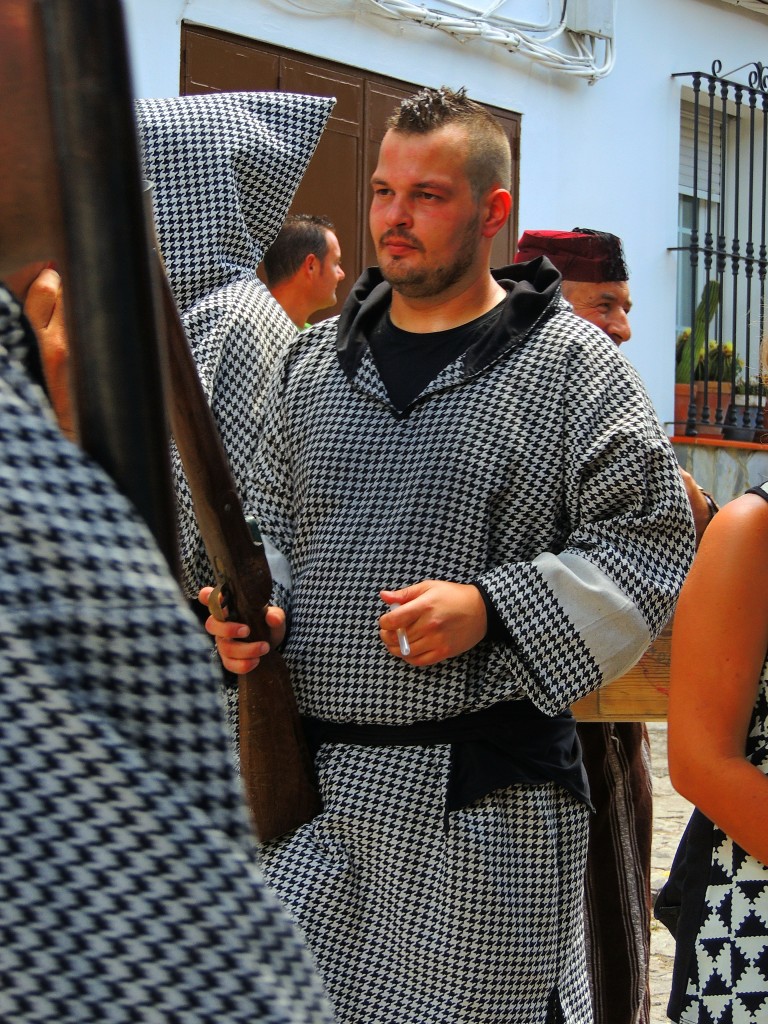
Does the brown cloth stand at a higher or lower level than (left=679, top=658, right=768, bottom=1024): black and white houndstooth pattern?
lower

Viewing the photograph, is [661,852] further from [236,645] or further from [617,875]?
[236,645]

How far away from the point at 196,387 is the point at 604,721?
63.5 inches

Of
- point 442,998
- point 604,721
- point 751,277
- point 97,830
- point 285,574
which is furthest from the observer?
point 751,277

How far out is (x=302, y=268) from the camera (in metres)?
5.05

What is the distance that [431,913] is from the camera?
88.8 inches

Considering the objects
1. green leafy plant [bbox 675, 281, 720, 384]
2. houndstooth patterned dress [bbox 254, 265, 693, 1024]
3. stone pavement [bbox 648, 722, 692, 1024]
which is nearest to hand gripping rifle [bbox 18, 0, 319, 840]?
houndstooth patterned dress [bbox 254, 265, 693, 1024]

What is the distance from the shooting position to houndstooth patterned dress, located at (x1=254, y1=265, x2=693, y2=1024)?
227 centimetres

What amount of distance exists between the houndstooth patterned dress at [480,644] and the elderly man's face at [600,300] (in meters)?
1.49

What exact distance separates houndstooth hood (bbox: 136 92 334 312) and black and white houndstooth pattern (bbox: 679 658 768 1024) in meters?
1.40

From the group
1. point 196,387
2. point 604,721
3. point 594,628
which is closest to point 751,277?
point 604,721

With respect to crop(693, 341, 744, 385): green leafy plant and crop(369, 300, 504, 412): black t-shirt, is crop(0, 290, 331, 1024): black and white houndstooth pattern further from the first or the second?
crop(693, 341, 744, 385): green leafy plant

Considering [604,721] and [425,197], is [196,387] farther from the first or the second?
[604,721]

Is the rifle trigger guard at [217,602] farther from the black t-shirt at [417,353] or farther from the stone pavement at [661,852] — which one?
the stone pavement at [661,852]


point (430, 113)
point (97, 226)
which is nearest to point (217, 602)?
point (430, 113)
